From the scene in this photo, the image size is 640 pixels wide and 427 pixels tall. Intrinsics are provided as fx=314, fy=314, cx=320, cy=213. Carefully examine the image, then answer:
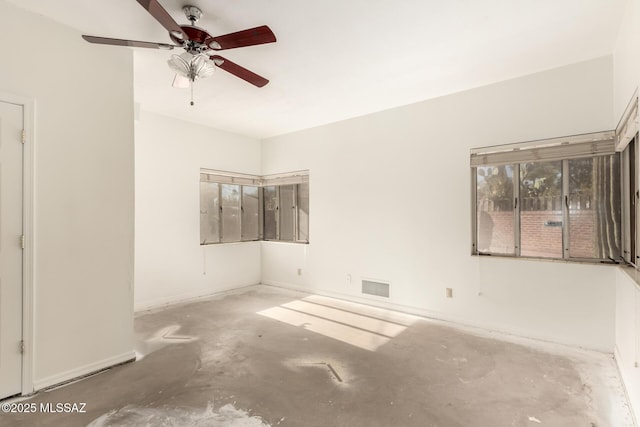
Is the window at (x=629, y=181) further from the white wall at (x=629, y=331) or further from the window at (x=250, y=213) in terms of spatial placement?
the window at (x=250, y=213)

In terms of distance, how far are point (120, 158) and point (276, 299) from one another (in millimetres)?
2957

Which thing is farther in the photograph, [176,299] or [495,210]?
[176,299]

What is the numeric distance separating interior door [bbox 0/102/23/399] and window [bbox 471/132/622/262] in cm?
419

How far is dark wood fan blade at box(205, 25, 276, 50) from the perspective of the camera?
6.37ft

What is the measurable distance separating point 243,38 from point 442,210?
2917mm

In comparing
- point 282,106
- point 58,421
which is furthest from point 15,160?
point 282,106

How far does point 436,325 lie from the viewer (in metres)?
3.68

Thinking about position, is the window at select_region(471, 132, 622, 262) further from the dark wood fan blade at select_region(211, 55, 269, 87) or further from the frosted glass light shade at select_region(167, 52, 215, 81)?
the frosted glass light shade at select_region(167, 52, 215, 81)

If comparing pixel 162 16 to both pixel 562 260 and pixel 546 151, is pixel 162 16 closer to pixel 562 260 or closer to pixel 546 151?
pixel 546 151

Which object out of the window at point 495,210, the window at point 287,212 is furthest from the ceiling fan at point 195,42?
the window at point 287,212

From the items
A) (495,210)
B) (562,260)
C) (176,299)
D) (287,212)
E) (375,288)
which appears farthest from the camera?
(287,212)

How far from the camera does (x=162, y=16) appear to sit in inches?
70.6

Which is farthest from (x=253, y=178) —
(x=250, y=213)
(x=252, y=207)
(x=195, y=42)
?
(x=195, y=42)

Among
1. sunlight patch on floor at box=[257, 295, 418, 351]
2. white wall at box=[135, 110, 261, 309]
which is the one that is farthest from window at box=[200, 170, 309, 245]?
sunlight patch on floor at box=[257, 295, 418, 351]
